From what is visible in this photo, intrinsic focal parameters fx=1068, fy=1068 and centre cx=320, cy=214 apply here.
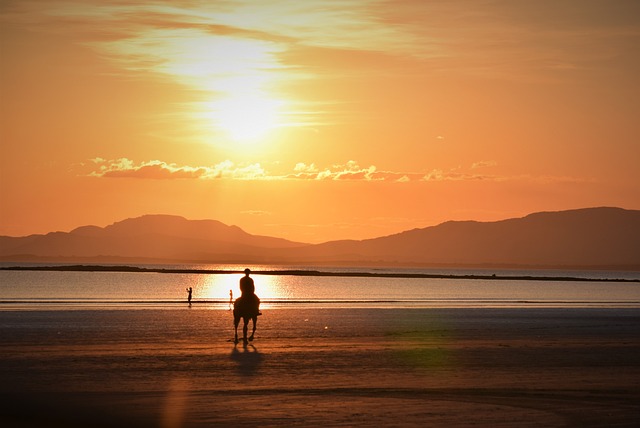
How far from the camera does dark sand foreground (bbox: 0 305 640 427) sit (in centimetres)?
1656

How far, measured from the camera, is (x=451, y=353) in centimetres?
2875

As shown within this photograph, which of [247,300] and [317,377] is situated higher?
[247,300]

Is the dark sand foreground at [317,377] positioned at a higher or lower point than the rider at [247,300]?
lower

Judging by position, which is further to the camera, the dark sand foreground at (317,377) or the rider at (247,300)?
the rider at (247,300)

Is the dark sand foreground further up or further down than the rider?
further down

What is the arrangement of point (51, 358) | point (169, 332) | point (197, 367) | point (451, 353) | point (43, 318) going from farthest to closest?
point (43, 318)
point (169, 332)
point (451, 353)
point (51, 358)
point (197, 367)

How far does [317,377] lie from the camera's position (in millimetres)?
22281

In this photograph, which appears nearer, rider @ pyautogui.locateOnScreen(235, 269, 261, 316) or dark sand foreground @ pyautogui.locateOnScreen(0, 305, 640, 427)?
dark sand foreground @ pyautogui.locateOnScreen(0, 305, 640, 427)

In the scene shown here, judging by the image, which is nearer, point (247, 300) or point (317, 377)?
point (317, 377)

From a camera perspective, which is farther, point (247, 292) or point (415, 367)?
point (247, 292)

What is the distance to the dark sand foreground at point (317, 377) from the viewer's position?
16.6 m

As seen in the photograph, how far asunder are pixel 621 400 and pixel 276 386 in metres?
6.42

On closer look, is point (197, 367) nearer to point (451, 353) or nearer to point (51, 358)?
point (51, 358)

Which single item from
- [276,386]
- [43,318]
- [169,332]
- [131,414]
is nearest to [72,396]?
[131,414]
